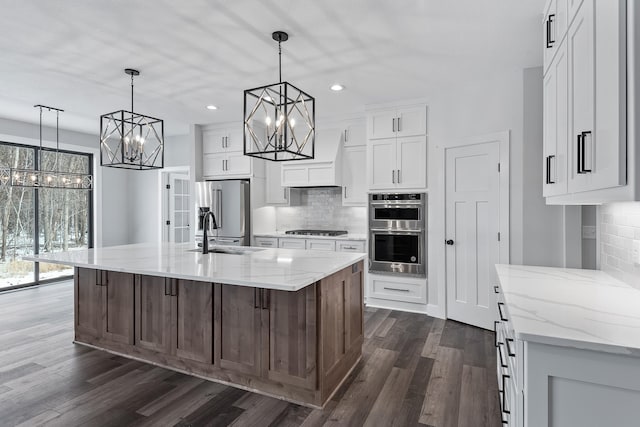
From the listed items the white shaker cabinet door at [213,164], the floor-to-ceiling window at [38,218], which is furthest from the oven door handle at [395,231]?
the floor-to-ceiling window at [38,218]

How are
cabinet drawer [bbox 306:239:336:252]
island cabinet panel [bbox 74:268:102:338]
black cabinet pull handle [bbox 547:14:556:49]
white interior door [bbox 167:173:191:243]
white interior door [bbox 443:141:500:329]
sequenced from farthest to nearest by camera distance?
white interior door [bbox 167:173:191:243], cabinet drawer [bbox 306:239:336:252], white interior door [bbox 443:141:500:329], island cabinet panel [bbox 74:268:102:338], black cabinet pull handle [bbox 547:14:556:49]

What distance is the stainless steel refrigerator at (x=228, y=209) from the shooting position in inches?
212

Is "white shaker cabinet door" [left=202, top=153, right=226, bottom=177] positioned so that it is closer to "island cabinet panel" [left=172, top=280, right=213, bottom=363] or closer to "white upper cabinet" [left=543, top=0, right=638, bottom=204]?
"island cabinet panel" [left=172, top=280, right=213, bottom=363]

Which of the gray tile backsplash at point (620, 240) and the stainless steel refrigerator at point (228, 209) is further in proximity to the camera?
the stainless steel refrigerator at point (228, 209)

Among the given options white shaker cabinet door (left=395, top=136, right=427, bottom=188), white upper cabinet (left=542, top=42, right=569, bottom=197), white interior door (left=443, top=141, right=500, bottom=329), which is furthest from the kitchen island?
white shaker cabinet door (left=395, top=136, right=427, bottom=188)

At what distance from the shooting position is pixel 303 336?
2348 millimetres

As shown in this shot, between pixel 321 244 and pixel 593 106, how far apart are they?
3887 millimetres

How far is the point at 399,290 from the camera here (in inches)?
177

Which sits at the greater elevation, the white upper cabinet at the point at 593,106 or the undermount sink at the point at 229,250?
the white upper cabinet at the point at 593,106

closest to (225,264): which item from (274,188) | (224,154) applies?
(274,188)

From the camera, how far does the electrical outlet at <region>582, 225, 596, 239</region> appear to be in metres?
3.09

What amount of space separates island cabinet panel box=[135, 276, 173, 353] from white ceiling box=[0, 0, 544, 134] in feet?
6.28

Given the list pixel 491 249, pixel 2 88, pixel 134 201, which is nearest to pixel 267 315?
pixel 491 249

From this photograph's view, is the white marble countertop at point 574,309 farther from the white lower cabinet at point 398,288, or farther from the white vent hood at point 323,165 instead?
the white vent hood at point 323,165
